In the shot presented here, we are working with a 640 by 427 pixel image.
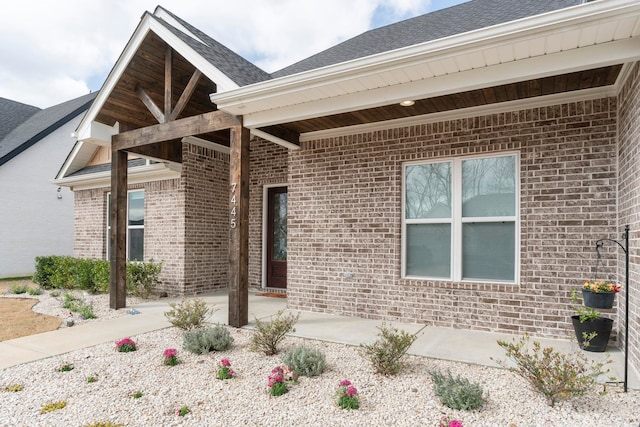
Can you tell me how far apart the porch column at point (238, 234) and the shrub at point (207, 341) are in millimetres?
833

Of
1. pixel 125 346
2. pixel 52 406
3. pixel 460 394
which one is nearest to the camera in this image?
pixel 460 394

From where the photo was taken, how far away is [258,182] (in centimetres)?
841

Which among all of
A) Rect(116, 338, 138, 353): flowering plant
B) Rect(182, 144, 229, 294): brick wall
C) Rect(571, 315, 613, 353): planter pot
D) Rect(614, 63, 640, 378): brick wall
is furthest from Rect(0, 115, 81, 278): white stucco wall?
Rect(614, 63, 640, 378): brick wall

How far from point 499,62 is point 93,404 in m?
4.75

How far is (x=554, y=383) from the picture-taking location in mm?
2803

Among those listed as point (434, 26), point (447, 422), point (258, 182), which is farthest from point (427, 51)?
point (258, 182)

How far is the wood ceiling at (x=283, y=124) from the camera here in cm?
430

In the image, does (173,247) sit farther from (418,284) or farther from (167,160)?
(418,284)

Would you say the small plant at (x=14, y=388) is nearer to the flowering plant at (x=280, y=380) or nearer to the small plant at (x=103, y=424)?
the small plant at (x=103, y=424)

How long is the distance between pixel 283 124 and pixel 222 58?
135 centimetres

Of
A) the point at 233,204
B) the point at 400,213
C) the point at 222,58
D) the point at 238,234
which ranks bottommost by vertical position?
the point at 238,234

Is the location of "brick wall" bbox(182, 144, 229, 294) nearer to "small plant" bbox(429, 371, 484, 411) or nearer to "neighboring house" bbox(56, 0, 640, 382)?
"neighboring house" bbox(56, 0, 640, 382)

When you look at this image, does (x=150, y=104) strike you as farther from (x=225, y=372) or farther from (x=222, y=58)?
(x=225, y=372)

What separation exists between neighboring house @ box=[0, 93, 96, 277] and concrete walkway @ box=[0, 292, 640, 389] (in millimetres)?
10175
